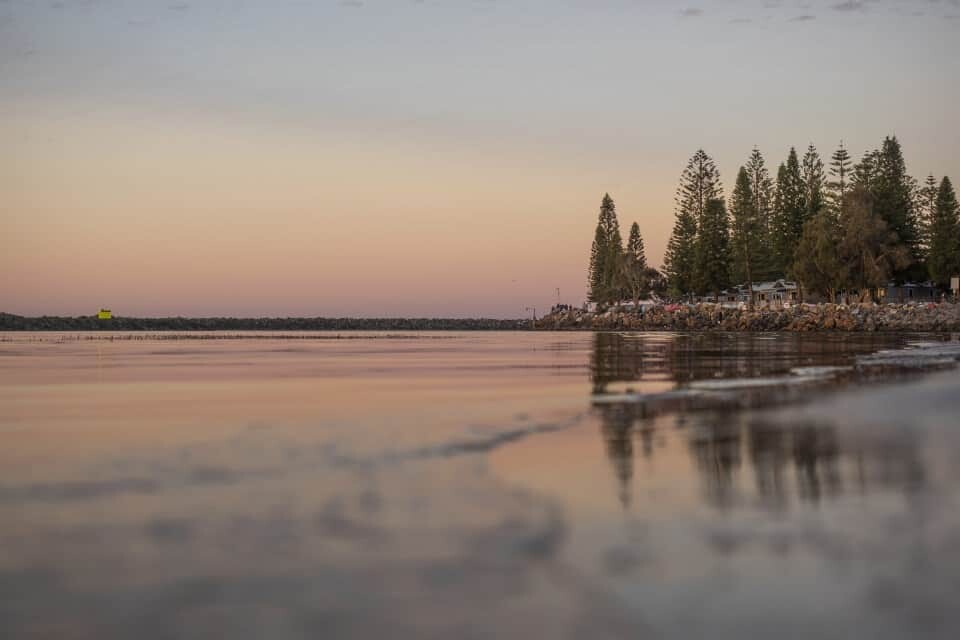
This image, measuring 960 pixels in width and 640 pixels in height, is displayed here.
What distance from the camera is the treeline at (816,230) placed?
277 feet

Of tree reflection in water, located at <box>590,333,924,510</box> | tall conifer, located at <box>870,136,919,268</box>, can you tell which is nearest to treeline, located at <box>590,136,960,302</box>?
tall conifer, located at <box>870,136,919,268</box>

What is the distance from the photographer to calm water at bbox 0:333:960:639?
4.16 m

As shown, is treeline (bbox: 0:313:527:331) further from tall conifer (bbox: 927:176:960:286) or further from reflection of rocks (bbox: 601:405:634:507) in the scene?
reflection of rocks (bbox: 601:405:634:507)

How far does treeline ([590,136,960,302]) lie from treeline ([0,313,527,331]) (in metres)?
32.7

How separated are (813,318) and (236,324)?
9145cm

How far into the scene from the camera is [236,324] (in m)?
140

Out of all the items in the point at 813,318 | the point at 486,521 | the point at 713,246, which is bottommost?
the point at 486,521

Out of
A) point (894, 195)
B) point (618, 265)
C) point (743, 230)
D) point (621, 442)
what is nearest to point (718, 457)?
point (621, 442)

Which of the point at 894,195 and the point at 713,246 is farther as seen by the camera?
the point at 713,246

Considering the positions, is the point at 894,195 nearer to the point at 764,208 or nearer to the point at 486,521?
the point at 764,208

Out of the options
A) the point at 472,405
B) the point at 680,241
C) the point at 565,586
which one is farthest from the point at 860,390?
the point at 680,241

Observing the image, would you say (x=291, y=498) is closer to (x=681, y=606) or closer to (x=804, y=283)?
(x=681, y=606)

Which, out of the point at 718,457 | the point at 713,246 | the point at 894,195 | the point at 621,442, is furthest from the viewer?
the point at 713,246

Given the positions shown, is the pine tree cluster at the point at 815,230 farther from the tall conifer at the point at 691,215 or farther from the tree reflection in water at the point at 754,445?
the tree reflection in water at the point at 754,445
